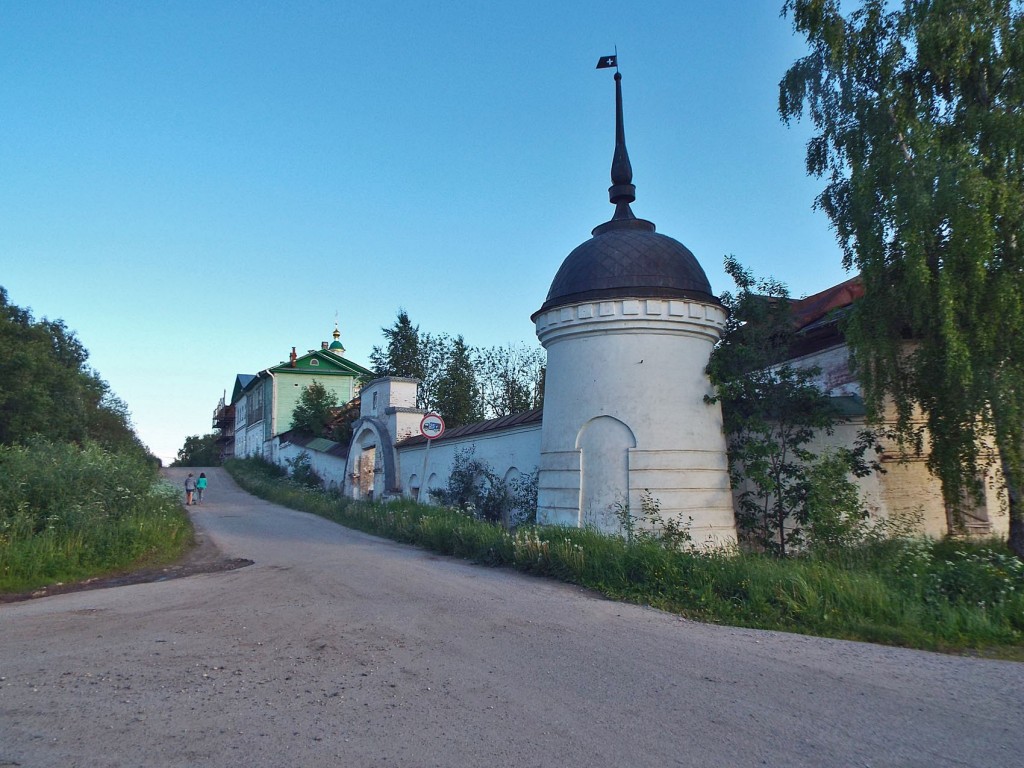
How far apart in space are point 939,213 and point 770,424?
12.7 feet

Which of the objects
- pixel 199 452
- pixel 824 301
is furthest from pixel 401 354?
pixel 199 452

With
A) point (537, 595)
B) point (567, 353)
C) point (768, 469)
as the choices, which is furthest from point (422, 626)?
point (768, 469)

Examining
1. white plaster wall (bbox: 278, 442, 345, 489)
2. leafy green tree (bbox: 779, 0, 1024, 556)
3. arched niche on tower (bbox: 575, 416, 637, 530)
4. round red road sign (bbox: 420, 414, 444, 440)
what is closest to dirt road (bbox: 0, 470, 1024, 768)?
arched niche on tower (bbox: 575, 416, 637, 530)

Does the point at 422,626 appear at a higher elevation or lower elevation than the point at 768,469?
lower

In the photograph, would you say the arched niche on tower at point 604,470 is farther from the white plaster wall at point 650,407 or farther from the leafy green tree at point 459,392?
the leafy green tree at point 459,392

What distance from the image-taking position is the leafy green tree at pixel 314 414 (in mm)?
32656

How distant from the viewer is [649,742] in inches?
149

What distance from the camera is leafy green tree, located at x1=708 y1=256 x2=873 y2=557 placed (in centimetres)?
1045

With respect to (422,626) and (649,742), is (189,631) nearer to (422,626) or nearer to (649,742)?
(422,626)

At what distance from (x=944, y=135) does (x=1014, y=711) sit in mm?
7515

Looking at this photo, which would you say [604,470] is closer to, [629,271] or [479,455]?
[629,271]

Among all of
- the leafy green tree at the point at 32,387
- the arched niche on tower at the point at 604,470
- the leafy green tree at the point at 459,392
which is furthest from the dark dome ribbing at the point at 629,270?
the leafy green tree at the point at 32,387

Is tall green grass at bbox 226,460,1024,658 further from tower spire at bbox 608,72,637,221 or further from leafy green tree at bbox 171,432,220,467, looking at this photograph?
leafy green tree at bbox 171,432,220,467

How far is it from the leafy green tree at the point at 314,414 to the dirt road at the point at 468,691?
25574mm
